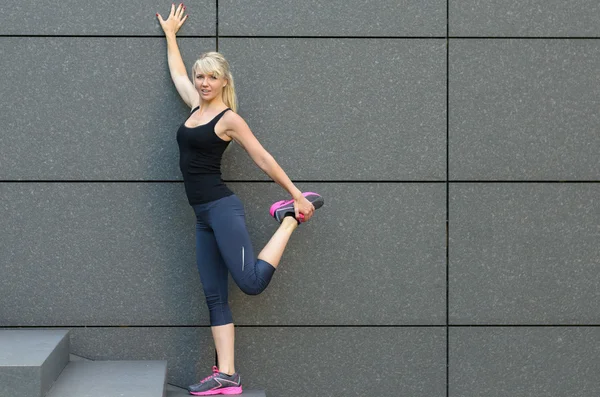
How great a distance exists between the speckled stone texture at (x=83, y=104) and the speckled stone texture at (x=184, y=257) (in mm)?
145

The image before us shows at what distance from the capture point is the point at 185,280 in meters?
5.17

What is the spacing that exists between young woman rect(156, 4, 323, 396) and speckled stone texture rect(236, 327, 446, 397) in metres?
0.27

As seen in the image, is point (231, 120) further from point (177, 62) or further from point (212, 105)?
point (177, 62)

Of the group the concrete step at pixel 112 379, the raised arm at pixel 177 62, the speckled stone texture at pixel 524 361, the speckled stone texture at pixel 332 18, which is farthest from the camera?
the speckled stone texture at pixel 524 361

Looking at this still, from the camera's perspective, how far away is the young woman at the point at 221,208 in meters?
4.72

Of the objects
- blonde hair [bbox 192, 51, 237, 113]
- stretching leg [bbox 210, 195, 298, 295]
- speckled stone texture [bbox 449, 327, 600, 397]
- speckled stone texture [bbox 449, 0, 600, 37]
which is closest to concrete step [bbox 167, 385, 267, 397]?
stretching leg [bbox 210, 195, 298, 295]

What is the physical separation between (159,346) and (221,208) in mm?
1041

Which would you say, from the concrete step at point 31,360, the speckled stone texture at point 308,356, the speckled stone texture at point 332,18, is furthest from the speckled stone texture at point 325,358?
the speckled stone texture at point 332,18

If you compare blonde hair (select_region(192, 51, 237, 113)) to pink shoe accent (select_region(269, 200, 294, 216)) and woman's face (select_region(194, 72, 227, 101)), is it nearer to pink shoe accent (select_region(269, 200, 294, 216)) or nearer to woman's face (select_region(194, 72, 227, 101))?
woman's face (select_region(194, 72, 227, 101))

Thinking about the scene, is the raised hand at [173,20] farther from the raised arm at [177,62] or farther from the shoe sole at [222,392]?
the shoe sole at [222,392]

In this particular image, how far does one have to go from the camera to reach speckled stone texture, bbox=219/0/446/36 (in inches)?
202

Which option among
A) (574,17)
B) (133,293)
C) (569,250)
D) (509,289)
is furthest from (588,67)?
(133,293)

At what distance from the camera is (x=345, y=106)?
518cm

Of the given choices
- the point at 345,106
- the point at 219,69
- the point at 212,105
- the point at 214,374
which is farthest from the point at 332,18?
the point at 214,374
